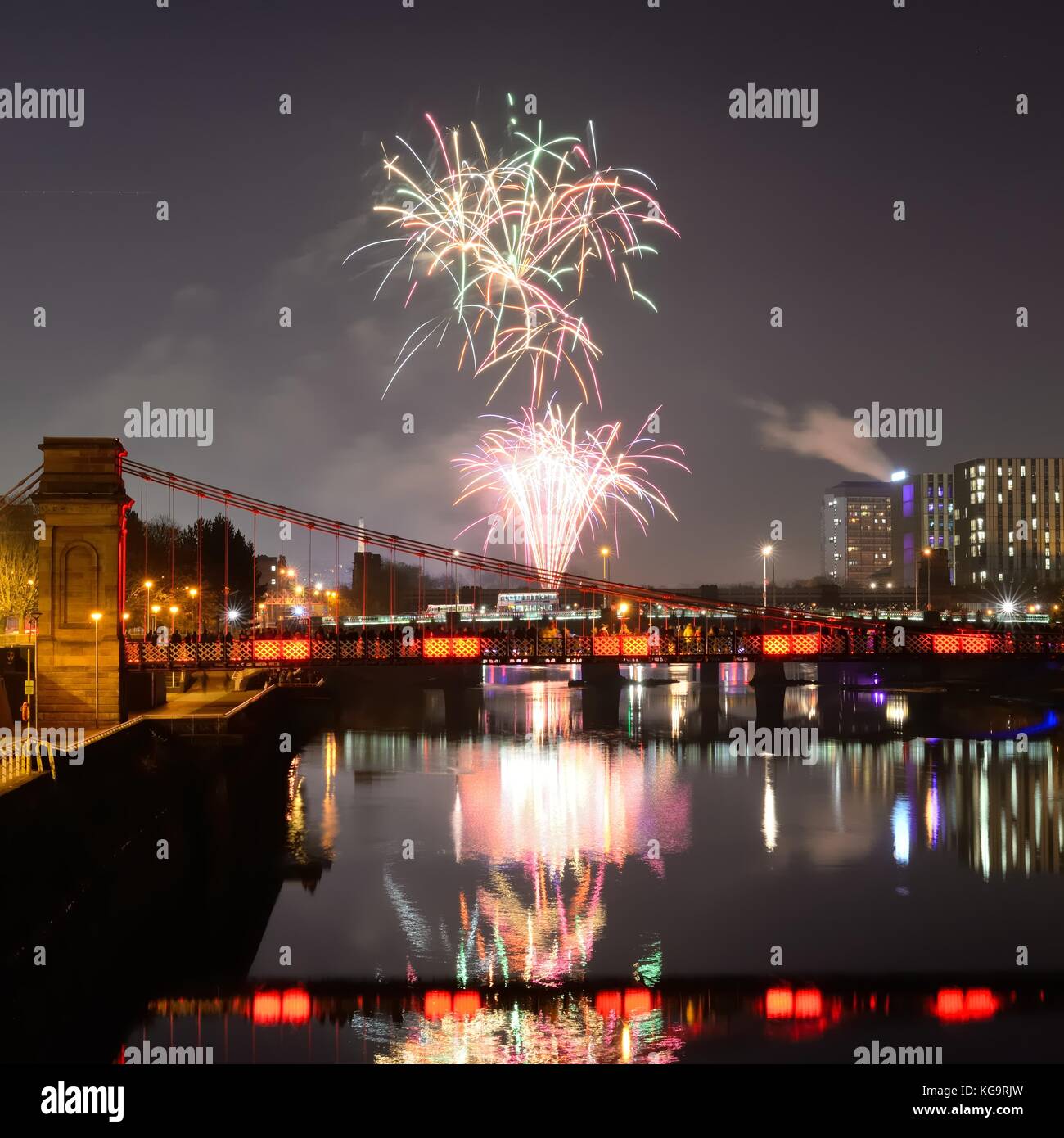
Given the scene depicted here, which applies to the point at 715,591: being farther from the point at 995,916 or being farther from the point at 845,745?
the point at 995,916

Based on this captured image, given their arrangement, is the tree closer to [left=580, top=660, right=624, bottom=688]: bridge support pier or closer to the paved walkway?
the paved walkway

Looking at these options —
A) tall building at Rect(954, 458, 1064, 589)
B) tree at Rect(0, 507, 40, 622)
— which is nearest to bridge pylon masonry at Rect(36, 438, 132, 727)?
tree at Rect(0, 507, 40, 622)

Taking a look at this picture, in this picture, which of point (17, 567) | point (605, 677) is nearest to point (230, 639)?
point (17, 567)

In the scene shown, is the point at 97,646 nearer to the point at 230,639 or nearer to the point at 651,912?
the point at 230,639

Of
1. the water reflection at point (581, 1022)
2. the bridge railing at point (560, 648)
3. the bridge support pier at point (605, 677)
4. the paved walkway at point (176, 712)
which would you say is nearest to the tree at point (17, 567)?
the paved walkway at point (176, 712)
